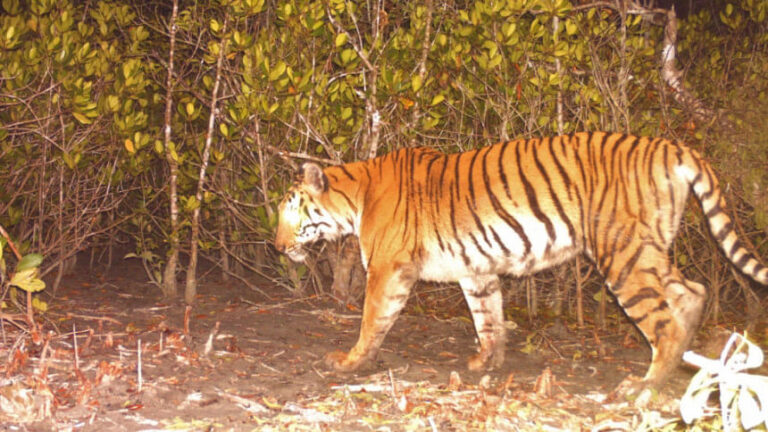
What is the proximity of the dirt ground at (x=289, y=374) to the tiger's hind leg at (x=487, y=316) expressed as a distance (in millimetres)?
166

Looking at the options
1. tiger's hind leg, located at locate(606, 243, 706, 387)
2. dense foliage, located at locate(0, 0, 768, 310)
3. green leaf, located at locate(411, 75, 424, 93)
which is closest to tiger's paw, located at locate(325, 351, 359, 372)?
tiger's hind leg, located at locate(606, 243, 706, 387)

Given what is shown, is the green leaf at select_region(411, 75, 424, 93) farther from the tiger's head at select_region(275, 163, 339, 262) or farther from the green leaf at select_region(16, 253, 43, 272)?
the green leaf at select_region(16, 253, 43, 272)

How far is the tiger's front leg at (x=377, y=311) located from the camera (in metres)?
4.59

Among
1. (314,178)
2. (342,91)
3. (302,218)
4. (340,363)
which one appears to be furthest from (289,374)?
(342,91)

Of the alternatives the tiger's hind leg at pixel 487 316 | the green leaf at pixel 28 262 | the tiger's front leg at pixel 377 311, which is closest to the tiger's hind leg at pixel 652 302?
the tiger's hind leg at pixel 487 316

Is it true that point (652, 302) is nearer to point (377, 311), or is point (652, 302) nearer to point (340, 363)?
point (377, 311)

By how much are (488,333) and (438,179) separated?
1147mm

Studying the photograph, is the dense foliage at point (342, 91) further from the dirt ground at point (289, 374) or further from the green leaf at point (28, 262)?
the green leaf at point (28, 262)

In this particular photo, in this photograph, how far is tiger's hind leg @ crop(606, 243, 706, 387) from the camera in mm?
4070

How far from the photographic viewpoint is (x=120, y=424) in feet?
10.9

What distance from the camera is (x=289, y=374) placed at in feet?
14.5

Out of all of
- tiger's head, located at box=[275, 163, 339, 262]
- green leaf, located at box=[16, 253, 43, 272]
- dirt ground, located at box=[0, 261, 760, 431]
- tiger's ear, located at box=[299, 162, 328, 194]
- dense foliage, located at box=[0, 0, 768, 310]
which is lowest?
dirt ground, located at box=[0, 261, 760, 431]

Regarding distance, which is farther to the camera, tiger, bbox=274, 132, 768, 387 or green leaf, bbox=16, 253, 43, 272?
tiger, bbox=274, 132, 768, 387

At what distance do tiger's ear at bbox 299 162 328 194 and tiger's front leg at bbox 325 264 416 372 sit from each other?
812 millimetres
